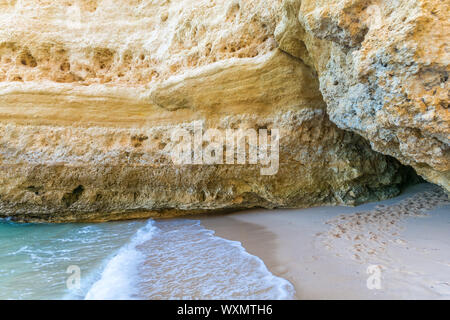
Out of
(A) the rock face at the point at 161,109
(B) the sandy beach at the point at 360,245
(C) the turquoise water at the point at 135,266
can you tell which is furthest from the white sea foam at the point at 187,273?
(A) the rock face at the point at 161,109

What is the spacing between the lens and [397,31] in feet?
7.92

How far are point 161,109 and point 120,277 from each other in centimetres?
317

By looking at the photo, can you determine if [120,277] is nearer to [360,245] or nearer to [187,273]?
[187,273]

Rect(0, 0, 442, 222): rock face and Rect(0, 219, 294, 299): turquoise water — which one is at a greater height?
Rect(0, 0, 442, 222): rock face

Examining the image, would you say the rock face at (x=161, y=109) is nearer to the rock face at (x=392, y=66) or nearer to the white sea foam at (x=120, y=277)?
the rock face at (x=392, y=66)

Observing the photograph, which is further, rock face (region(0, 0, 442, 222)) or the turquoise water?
rock face (region(0, 0, 442, 222))

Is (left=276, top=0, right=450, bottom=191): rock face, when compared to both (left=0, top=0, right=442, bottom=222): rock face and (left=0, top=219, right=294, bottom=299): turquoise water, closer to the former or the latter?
(left=0, top=0, right=442, bottom=222): rock face

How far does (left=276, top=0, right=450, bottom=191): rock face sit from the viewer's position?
2.34 meters

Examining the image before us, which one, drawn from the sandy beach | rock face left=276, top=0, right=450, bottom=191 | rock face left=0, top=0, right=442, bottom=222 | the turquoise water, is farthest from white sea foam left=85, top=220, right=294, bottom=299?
rock face left=276, top=0, right=450, bottom=191

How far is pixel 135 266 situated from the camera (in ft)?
10.8
